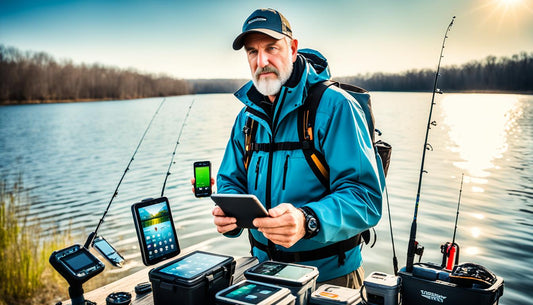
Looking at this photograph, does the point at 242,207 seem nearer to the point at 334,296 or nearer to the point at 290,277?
the point at 290,277

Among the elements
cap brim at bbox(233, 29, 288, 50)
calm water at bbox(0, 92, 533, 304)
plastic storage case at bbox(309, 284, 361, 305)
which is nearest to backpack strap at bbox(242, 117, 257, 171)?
cap brim at bbox(233, 29, 288, 50)

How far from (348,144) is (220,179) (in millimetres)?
1026

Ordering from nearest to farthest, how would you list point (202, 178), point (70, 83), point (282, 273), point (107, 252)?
point (282, 273) → point (107, 252) → point (202, 178) → point (70, 83)

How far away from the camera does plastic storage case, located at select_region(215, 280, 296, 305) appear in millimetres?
1512

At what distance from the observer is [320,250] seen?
88.2 inches

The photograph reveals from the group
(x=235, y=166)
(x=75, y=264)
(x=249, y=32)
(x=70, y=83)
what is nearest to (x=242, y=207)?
(x=235, y=166)

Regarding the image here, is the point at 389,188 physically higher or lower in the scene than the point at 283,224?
lower

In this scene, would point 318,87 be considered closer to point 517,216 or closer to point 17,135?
point 517,216

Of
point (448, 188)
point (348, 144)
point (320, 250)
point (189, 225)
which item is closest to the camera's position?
point (348, 144)

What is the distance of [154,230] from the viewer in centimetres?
252

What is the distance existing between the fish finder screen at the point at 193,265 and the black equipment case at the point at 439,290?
3.09 ft

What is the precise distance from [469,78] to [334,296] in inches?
369

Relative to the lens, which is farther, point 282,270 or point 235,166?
point 235,166

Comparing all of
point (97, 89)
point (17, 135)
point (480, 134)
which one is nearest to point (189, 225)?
point (480, 134)
